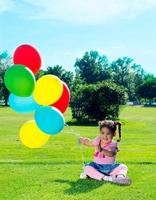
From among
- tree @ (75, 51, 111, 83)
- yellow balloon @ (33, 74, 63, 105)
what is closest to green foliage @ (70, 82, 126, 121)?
yellow balloon @ (33, 74, 63, 105)

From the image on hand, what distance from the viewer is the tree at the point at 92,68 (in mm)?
117562

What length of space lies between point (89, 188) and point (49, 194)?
77 cm

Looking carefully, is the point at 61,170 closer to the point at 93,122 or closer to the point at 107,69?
the point at 93,122

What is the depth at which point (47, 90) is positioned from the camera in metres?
7.97

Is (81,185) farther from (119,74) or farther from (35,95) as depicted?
(119,74)

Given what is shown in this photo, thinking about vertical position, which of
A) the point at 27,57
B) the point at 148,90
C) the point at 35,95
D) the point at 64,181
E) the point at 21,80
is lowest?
the point at 64,181

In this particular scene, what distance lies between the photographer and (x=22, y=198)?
6867mm

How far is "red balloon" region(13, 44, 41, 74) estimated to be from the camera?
8.45 metres

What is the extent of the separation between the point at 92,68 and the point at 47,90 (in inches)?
4397

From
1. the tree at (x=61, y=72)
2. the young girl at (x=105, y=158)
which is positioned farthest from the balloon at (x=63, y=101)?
the tree at (x=61, y=72)

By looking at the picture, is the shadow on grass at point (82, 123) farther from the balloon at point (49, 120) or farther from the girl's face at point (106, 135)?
the balloon at point (49, 120)

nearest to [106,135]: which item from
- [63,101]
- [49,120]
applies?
[63,101]

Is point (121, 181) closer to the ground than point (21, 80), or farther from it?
closer to the ground

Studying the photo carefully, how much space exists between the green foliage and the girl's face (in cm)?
2057
